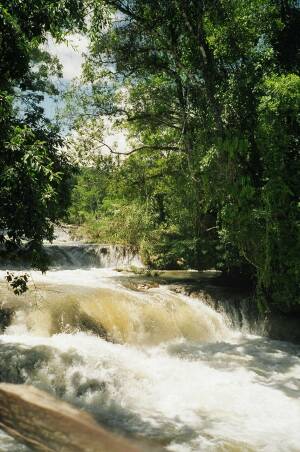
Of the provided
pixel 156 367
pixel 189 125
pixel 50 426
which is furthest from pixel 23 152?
pixel 189 125

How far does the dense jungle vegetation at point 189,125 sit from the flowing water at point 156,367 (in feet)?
6.44

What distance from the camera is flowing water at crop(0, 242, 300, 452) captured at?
6.00 metres

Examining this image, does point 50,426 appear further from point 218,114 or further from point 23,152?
point 218,114

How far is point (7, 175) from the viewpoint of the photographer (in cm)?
540

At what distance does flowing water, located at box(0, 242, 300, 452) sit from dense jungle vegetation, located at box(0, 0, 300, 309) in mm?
1962

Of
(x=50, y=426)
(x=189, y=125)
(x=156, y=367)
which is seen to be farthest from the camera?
(x=189, y=125)

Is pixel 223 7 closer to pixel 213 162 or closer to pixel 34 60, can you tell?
pixel 213 162

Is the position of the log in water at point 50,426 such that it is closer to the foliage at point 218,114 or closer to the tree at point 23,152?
the tree at point 23,152

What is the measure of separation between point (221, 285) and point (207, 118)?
19.9 feet

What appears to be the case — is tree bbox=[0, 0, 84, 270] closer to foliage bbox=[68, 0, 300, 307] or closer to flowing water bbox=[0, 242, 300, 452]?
flowing water bbox=[0, 242, 300, 452]

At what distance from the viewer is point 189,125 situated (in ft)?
40.0

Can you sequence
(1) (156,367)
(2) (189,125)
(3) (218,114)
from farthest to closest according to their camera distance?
(2) (189,125) < (3) (218,114) < (1) (156,367)

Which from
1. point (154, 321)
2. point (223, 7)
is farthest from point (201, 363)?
point (223, 7)

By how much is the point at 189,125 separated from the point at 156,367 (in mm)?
7108
